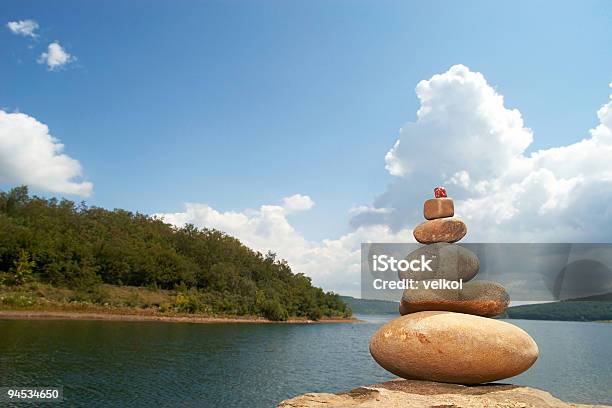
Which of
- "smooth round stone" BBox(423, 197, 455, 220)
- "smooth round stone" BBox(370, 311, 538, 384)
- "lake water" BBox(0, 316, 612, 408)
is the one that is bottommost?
"lake water" BBox(0, 316, 612, 408)

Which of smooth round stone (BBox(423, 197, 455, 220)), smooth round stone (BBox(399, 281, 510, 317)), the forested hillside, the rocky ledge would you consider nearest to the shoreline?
the forested hillside

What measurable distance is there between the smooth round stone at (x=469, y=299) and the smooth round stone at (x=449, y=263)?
0.48 metres

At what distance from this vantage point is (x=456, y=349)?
1301cm

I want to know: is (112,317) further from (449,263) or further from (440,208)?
(449,263)

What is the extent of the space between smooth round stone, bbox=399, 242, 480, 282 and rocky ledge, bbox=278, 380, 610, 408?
142 inches

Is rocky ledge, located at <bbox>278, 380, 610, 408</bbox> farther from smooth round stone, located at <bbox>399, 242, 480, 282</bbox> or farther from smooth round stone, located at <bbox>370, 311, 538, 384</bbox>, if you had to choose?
smooth round stone, located at <bbox>399, 242, 480, 282</bbox>

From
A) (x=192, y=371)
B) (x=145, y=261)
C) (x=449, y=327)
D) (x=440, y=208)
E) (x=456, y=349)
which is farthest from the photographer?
(x=145, y=261)

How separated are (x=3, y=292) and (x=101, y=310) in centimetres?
1654

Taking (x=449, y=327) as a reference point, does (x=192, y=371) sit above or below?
below

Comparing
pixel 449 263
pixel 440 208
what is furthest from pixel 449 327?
pixel 440 208

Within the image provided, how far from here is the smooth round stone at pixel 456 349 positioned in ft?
42.8

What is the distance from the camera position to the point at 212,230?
541 feet

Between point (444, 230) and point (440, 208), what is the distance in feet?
2.76

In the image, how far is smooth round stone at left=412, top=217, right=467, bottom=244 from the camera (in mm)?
15812
